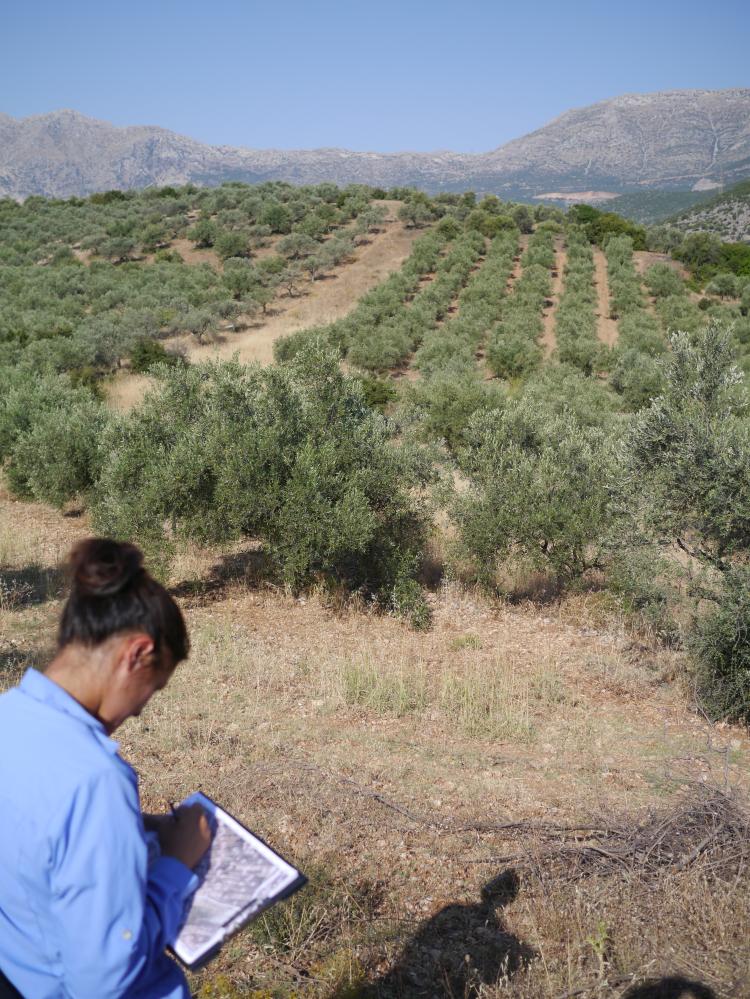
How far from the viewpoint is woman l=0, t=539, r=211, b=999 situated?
4.76 ft

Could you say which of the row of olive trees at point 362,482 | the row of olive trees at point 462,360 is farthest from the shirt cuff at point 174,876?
the row of olive trees at point 462,360

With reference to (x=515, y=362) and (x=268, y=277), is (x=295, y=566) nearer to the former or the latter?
(x=515, y=362)

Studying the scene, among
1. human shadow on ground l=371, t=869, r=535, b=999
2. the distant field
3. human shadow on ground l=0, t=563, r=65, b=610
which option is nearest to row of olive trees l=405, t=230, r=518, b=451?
human shadow on ground l=0, t=563, r=65, b=610

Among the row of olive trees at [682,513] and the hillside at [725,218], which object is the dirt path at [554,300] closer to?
the row of olive trees at [682,513]

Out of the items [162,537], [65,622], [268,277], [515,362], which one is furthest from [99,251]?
[65,622]

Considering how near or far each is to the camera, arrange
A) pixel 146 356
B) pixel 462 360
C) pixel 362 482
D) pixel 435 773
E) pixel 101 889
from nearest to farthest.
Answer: pixel 101 889 < pixel 435 773 < pixel 362 482 < pixel 146 356 < pixel 462 360

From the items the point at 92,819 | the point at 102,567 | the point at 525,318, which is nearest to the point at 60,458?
the point at 102,567

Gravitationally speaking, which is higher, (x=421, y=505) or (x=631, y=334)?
(x=631, y=334)

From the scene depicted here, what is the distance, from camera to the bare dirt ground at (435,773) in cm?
370

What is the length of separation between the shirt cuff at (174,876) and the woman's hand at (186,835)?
2 cm

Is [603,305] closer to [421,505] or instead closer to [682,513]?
[421,505]

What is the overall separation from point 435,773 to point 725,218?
11096 centimetres

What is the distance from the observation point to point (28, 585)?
9734 millimetres

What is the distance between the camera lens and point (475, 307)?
36.0 m
